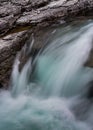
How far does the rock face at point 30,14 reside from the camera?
36.4ft

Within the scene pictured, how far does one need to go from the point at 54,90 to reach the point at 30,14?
429 cm

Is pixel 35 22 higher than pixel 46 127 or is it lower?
higher

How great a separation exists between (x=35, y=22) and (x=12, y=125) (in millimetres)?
4630

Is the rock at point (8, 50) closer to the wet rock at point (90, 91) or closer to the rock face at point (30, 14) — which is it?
the rock face at point (30, 14)

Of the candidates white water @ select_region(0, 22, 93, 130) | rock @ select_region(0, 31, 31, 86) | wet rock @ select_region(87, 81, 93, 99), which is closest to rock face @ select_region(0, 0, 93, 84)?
rock @ select_region(0, 31, 31, 86)

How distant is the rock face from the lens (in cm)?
1110

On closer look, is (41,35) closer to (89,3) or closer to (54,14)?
(54,14)

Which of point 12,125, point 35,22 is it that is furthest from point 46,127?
point 35,22

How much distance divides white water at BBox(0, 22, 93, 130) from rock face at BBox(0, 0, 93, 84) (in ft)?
3.27

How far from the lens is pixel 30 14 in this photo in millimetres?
12641

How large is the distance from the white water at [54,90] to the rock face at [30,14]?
3.27 feet

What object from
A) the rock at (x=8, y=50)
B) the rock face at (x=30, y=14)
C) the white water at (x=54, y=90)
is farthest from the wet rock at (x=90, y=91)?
the rock face at (x=30, y=14)

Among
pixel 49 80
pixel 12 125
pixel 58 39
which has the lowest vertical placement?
pixel 12 125

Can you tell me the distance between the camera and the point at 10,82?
10.1m
